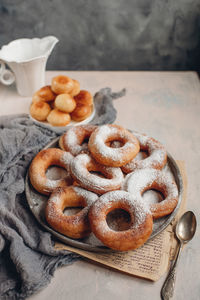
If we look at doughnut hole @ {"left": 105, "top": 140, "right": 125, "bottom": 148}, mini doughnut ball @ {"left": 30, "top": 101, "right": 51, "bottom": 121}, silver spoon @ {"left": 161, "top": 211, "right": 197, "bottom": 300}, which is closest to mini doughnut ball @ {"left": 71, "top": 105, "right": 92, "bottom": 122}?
mini doughnut ball @ {"left": 30, "top": 101, "right": 51, "bottom": 121}

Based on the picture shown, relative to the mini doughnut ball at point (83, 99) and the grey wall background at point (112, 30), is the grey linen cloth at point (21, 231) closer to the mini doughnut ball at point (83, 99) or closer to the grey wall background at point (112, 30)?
the mini doughnut ball at point (83, 99)

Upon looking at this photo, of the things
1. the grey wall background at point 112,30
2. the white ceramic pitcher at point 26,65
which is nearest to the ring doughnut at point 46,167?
the white ceramic pitcher at point 26,65

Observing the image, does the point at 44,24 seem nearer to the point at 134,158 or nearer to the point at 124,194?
the point at 134,158

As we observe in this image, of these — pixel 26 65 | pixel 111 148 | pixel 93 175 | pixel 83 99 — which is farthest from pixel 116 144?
pixel 26 65

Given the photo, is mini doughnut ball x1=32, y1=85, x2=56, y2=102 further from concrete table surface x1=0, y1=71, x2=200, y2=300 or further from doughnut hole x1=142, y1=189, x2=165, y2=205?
doughnut hole x1=142, y1=189, x2=165, y2=205

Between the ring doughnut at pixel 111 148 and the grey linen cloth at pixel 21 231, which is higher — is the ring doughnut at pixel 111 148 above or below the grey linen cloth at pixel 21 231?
above
